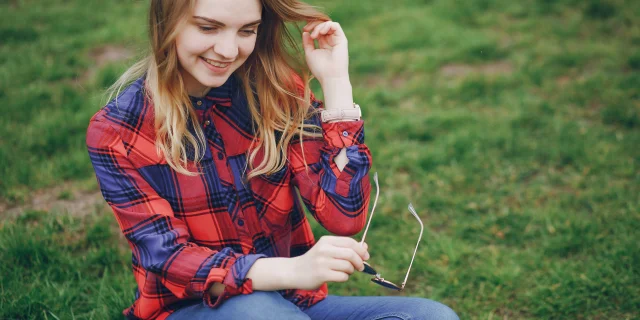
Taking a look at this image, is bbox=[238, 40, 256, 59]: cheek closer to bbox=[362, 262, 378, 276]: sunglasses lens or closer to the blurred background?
the blurred background

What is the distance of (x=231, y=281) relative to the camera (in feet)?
5.79

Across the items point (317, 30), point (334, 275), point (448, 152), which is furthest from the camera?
point (448, 152)

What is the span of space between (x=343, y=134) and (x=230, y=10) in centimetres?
56

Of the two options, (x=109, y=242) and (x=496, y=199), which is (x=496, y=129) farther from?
(x=109, y=242)

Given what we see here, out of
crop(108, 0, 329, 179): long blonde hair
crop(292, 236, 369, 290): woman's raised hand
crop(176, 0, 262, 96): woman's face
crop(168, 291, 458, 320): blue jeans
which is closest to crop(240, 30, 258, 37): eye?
crop(176, 0, 262, 96): woman's face

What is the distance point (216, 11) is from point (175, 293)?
2.86ft

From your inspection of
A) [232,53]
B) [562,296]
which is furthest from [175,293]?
[562,296]

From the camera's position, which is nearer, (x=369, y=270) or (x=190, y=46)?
(x=369, y=270)

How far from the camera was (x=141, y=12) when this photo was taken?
6.10 m

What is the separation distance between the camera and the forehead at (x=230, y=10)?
6.10 ft

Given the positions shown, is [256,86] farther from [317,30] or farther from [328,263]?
[328,263]

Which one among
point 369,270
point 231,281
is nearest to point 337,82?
point 369,270

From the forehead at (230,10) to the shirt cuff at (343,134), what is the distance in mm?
454

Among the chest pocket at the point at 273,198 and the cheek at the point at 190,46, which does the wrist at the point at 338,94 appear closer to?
the chest pocket at the point at 273,198
